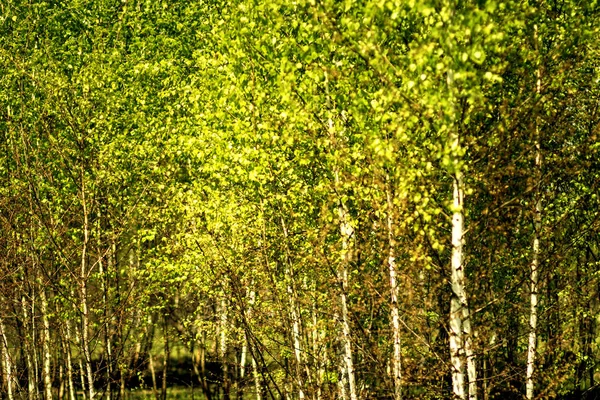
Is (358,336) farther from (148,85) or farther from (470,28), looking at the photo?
(148,85)

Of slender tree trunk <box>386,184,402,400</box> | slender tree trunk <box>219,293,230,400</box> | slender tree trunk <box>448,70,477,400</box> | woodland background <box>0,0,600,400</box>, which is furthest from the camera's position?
slender tree trunk <box>219,293,230,400</box>

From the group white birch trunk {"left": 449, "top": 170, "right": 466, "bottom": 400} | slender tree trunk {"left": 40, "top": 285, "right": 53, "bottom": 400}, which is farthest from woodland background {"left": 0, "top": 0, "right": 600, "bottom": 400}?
slender tree trunk {"left": 40, "top": 285, "right": 53, "bottom": 400}

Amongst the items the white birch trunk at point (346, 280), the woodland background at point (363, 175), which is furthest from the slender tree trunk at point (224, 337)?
the white birch trunk at point (346, 280)

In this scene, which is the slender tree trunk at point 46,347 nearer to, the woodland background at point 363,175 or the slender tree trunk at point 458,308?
the woodland background at point 363,175

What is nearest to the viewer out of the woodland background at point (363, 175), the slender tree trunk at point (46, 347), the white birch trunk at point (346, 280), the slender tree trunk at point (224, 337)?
the woodland background at point (363, 175)

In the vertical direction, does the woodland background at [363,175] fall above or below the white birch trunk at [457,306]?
above

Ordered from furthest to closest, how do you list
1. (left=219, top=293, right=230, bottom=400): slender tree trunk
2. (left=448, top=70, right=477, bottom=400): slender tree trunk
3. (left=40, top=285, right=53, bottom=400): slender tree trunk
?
(left=219, top=293, right=230, bottom=400): slender tree trunk → (left=40, top=285, right=53, bottom=400): slender tree trunk → (left=448, top=70, right=477, bottom=400): slender tree trunk

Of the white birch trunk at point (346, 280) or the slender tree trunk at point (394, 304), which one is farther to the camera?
the white birch trunk at point (346, 280)

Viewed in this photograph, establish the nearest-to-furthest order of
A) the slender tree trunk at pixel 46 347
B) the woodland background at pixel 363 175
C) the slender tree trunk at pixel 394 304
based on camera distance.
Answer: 1. the woodland background at pixel 363 175
2. the slender tree trunk at pixel 394 304
3. the slender tree trunk at pixel 46 347

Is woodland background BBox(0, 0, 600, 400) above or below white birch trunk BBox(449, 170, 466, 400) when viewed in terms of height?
above

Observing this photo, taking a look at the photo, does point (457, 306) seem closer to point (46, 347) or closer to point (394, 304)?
point (394, 304)

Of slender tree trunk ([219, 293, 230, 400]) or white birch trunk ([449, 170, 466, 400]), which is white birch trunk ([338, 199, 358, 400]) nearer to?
white birch trunk ([449, 170, 466, 400])

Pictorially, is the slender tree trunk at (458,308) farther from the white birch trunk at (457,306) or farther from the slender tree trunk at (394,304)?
the slender tree trunk at (394,304)

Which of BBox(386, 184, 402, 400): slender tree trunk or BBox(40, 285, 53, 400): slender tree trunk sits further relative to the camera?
BBox(40, 285, 53, 400): slender tree trunk
